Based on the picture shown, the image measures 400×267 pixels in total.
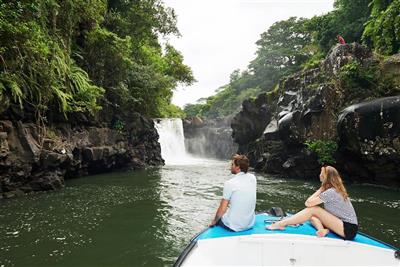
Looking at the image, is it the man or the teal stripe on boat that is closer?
the teal stripe on boat

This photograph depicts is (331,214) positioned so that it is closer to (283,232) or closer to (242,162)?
(283,232)

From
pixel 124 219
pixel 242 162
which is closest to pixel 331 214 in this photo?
pixel 242 162

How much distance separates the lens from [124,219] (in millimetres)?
8492

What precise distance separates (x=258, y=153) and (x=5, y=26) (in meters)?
17.6

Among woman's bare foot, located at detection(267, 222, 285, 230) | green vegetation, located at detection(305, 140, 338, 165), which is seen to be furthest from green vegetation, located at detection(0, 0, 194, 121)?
green vegetation, located at detection(305, 140, 338, 165)

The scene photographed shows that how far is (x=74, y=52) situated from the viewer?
55.2 ft

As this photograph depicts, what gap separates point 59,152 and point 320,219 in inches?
453

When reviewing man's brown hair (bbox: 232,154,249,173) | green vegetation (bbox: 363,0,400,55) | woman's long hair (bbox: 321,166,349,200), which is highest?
green vegetation (bbox: 363,0,400,55)

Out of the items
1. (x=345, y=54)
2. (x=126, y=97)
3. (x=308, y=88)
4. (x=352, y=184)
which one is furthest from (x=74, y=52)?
(x=352, y=184)

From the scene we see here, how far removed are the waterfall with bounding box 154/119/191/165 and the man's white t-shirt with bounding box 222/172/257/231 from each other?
2598cm

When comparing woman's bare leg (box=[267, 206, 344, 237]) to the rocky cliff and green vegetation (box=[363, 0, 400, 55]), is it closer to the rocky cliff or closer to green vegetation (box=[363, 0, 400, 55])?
the rocky cliff

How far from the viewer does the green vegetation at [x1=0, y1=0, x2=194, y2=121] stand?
1040cm

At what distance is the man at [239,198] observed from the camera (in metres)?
4.79

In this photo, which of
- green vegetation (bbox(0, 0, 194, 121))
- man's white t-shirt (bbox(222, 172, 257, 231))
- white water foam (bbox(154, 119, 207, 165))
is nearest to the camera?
man's white t-shirt (bbox(222, 172, 257, 231))
